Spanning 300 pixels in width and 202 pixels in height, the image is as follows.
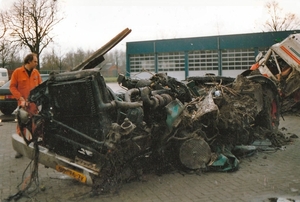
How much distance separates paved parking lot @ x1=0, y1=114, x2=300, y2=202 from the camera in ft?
16.3

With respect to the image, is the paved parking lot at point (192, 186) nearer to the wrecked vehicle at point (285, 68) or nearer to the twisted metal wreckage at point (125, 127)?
the twisted metal wreckage at point (125, 127)

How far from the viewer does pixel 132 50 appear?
1538 inches

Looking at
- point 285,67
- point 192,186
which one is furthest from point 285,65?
point 192,186

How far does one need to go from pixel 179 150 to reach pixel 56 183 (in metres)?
2.04

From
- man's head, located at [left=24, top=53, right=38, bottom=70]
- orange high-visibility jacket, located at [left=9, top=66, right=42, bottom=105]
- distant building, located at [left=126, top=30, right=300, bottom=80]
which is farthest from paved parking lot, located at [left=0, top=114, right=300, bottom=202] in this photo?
distant building, located at [left=126, top=30, right=300, bottom=80]

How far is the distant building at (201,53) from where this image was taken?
108 feet

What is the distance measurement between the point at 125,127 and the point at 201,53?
31.6 metres

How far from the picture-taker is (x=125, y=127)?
4.81 m

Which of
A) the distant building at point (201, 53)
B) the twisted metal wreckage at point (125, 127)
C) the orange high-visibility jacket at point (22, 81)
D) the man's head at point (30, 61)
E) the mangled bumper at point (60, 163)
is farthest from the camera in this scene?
the distant building at point (201, 53)

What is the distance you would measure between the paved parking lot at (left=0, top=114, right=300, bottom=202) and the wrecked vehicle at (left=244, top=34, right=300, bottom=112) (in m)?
5.78

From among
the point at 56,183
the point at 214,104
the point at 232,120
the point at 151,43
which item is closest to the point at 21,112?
the point at 56,183

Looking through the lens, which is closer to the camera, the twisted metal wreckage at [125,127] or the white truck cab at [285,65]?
the twisted metal wreckage at [125,127]

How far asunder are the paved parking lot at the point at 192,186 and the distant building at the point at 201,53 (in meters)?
26.5

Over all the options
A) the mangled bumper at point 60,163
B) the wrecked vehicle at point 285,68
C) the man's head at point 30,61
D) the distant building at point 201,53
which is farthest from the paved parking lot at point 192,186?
the distant building at point 201,53
